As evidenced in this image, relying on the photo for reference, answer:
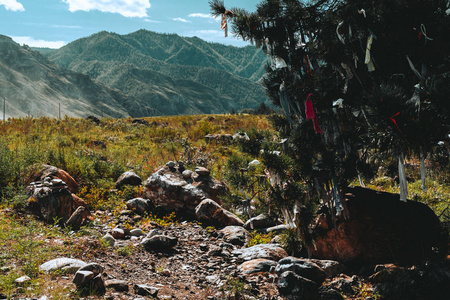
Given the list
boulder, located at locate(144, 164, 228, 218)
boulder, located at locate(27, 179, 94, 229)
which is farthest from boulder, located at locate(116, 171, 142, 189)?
boulder, located at locate(27, 179, 94, 229)

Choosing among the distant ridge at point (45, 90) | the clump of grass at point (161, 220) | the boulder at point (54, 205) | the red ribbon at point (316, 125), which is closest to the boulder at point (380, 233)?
the red ribbon at point (316, 125)

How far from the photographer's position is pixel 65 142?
1070 cm

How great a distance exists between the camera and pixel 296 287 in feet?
11.5

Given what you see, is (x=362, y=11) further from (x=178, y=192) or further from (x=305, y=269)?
(x=178, y=192)

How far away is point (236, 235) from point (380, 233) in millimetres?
2367

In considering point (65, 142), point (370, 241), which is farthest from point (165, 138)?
point (370, 241)

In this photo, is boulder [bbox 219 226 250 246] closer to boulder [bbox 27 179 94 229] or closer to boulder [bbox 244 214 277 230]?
boulder [bbox 244 214 277 230]

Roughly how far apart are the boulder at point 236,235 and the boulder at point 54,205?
2.58 m

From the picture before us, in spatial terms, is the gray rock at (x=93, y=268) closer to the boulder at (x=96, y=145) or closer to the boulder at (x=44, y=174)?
the boulder at (x=44, y=174)

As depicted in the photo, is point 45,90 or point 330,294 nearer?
point 330,294

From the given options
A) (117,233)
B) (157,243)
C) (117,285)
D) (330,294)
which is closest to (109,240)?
(117,233)

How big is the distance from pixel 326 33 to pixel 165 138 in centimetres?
1166

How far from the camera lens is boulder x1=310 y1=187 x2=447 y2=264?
3.92 metres

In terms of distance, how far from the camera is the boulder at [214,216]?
6188 mm
